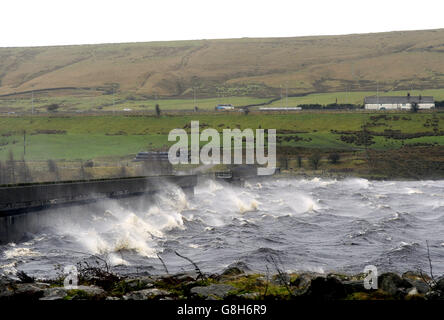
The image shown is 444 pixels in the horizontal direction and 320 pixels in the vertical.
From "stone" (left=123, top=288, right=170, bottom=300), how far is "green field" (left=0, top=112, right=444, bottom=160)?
104m

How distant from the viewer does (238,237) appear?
41.4m

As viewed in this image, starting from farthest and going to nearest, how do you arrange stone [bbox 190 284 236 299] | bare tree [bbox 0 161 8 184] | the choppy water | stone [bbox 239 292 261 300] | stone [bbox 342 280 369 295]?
1. bare tree [bbox 0 161 8 184]
2. the choppy water
3. stone [bbox 190 284 236 299]
4. stone [bbox 342 280 369 295]
5. stone [bbox 239 292 261 300]

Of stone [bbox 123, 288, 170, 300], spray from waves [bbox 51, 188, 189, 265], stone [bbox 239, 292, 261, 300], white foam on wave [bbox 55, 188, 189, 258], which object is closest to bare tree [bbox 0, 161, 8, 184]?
spray from waves [bbox 51, 188, 189, 265]

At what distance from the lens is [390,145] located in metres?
141

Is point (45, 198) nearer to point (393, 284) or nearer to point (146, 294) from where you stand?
point (146, 294)

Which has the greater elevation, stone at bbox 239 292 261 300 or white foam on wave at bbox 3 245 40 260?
stone at bbox 239 292 261 300

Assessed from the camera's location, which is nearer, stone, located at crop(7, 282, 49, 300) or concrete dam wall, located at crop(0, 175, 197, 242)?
stone, located at crop(7, 282, 49, 300)

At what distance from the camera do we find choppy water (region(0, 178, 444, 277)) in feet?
102

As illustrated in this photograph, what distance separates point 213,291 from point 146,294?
5.34ft

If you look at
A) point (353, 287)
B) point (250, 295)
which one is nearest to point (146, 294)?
point (250, 295)

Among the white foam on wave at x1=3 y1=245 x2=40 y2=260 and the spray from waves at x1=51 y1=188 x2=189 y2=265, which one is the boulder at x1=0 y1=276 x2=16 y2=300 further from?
the white foam on wave at x1=3 y1=245 x2=40 y2=260

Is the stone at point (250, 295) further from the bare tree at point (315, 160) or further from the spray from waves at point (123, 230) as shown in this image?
the bare tree at point (315, 160)

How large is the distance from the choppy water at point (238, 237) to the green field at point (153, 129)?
67.9 metres

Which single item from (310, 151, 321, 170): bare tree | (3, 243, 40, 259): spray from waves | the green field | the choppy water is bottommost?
the choppy water
